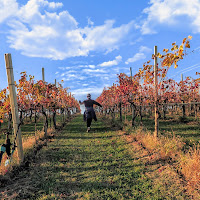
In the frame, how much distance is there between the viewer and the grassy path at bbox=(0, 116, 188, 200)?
351 centimetres

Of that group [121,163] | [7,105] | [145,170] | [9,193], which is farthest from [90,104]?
[9,193]

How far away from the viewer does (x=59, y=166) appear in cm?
518

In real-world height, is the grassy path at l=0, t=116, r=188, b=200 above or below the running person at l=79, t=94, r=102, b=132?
below

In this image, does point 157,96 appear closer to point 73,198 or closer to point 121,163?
point 121,163

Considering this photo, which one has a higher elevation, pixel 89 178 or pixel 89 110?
pixel 89 110

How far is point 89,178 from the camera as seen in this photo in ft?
14.1

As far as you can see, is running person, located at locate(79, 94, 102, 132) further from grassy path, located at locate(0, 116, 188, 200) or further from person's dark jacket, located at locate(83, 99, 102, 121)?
grassy path, located at locate(0, 116, 188, 200)

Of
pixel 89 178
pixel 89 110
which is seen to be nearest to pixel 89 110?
pixel 89 110

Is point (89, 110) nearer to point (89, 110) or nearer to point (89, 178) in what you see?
point (89, 110)

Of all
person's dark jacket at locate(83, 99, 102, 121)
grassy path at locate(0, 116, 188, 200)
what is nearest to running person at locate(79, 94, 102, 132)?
person's dark jacket at locate(83, 99, 102, 121)

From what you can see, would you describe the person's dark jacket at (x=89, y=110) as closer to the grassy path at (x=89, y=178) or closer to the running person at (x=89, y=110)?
the running person at (x=89, y=110)

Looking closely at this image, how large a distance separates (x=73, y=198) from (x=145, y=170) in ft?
7.79

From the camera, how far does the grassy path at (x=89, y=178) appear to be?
351 centimetres

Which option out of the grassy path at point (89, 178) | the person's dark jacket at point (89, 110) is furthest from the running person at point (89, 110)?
the grassy path at point (89, 178)
